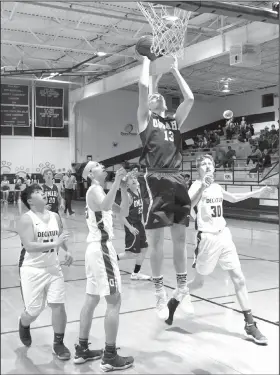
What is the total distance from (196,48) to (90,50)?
4.11m

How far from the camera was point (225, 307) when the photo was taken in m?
5.22

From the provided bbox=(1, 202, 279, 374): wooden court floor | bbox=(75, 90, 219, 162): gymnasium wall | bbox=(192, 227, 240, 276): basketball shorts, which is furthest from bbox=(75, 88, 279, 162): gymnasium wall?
bbox=(192, 227, 240, 276): basketball shorts

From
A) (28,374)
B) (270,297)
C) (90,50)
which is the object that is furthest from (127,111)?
(28,374)

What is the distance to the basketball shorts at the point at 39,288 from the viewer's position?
12.2 feet

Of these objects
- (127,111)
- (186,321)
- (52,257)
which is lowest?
(186,321)

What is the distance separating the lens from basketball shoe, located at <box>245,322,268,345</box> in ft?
13.2

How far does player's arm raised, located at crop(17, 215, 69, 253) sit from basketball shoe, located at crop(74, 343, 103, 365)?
83cm

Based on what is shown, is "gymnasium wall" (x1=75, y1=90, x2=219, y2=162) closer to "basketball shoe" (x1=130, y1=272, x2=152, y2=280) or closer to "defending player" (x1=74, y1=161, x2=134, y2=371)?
"basketball shoe" (x1=130, y1=272, x2=152, y2=280)

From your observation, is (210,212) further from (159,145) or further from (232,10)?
(232,10)

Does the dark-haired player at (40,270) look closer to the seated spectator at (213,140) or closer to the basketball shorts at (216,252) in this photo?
the basketball shorts at (216,252)

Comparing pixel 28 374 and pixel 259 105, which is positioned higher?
pixel 259 105

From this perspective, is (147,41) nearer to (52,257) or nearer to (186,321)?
(52,257)

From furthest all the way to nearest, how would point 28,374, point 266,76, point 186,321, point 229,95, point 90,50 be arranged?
point 229,95 < point 266,76 < point 90,50 < point 186,321 < point 28,374

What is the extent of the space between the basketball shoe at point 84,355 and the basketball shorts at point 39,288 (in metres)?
0.40
